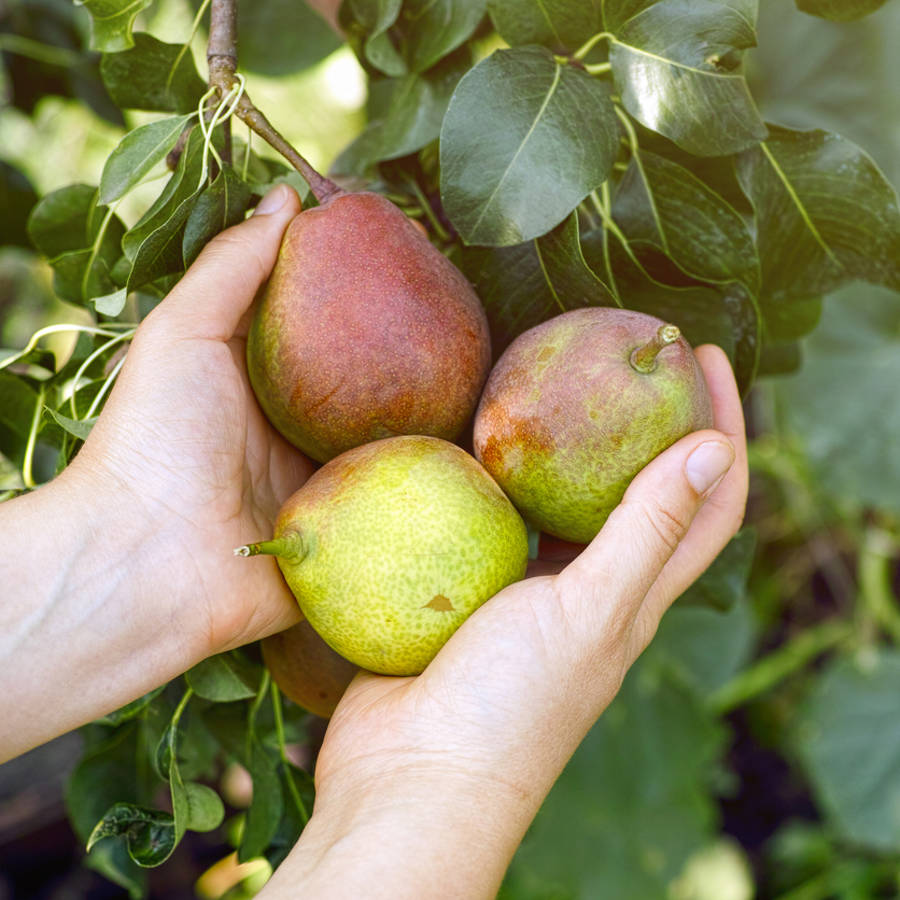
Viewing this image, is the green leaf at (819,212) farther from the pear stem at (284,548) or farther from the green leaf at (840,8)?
the pear stem at (284,548)

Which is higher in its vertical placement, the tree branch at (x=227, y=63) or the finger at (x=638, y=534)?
the tree branch at (x=227, y=63)

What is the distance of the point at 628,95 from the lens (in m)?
0.79

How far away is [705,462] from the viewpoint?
2.32ft

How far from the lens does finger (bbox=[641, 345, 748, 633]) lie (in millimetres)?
851

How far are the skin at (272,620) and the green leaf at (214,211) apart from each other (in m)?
0.02

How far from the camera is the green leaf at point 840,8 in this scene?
824 millimetres

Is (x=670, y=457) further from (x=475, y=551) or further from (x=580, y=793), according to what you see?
(x=580, y=793)

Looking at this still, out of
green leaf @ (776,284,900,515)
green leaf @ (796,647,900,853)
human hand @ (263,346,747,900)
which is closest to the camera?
human hand @ (263,346,747,900)

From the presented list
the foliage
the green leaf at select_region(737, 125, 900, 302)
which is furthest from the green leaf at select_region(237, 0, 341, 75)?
the green leaf at select_region(737, 125, 900, 302)

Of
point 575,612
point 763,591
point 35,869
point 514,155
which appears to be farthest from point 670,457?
point 35,869

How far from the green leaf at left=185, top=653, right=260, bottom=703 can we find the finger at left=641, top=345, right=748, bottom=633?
1.29 feet

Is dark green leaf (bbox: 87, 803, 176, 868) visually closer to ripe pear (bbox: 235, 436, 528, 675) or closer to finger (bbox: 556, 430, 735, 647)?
ripe pear (bbox: 235, 436, 528, 675)

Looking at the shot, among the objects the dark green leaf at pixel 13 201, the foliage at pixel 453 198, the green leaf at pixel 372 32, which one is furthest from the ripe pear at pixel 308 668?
the dark green leaf at pixel 13 201

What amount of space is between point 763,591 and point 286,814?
1.70 m
